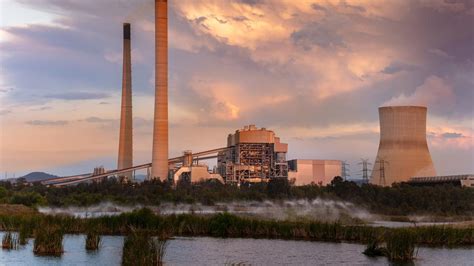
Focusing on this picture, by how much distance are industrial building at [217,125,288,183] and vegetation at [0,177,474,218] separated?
13.0 metres

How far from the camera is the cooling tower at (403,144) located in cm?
7662

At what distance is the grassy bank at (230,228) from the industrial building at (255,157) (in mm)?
59912

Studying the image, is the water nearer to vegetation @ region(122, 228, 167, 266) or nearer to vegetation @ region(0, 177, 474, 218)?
vegetation @ region(122, 228, 167, 266)

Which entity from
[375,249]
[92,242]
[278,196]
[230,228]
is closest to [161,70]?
[278,196]

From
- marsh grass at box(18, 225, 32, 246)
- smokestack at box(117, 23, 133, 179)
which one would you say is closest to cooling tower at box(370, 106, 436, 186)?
smokestack at box(117, 23, 133, 179)

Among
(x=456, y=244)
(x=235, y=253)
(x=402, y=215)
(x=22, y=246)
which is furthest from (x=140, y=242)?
(x=402, y=215)

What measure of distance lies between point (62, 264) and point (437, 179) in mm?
69708

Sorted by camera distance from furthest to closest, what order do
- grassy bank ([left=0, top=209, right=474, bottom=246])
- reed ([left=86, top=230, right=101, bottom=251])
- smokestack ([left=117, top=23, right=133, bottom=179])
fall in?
1. smokestack ([left=117, top=23, right=133, bottom=179])
2. grassy bank ([left=0, top=209, right=474, bottom=246])
3. reed ([left=86, top=230, right=101, bottom=251])

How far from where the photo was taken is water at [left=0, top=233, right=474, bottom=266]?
28.8 meters

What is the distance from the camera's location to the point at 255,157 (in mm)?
102938

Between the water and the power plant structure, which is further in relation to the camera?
the power plant structure

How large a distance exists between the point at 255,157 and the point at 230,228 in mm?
63921

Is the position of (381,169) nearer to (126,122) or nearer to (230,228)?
(126,122)

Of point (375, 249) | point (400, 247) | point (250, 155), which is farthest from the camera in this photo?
point (250, 155)
